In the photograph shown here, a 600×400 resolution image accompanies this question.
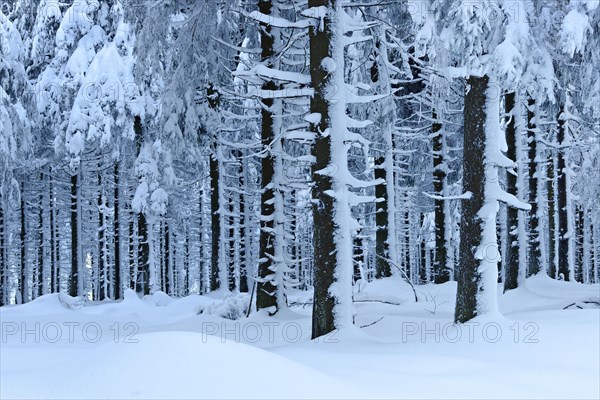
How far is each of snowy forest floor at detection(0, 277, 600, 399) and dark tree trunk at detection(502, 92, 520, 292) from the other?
3992mm

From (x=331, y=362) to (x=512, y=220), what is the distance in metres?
10.4

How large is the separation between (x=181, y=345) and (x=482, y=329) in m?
4.23

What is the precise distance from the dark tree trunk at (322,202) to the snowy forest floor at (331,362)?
17.5 inches

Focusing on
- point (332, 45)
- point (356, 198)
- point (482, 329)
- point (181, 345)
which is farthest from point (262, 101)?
point (181, 345)

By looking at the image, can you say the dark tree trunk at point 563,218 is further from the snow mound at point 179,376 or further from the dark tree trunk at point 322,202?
the snow mound at point 179,376

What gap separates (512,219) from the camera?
15.0 metres

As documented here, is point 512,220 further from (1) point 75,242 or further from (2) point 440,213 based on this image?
(1) point 75,242

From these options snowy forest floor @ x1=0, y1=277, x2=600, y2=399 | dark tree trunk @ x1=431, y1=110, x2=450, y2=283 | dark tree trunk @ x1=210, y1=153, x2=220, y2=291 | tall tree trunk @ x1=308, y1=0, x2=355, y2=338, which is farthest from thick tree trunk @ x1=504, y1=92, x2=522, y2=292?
dark tree trunk @ x1=210, y1=153, x2=220, y2=291

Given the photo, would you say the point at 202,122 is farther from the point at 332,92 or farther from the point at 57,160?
the point at 57,160

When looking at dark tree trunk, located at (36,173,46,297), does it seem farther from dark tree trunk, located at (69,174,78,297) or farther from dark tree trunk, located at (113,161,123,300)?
dark tree trunk, located at (113,161,123,300)

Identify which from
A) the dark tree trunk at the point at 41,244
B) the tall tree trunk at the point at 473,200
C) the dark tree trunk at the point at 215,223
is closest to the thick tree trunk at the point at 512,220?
the tall tree trunk at the point at 473,200

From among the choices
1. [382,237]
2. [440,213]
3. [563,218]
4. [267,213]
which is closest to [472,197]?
[267,213]

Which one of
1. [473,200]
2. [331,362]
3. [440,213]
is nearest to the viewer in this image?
[331,362]

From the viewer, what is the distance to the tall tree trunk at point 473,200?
308 inches
